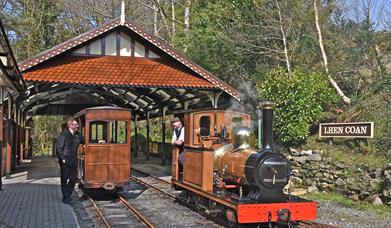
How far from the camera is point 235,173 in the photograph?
7.91m

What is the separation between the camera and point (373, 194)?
10445 millimetres

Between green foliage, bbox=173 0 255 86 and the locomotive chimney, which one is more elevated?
green foliage, bbox=173 0 255 86

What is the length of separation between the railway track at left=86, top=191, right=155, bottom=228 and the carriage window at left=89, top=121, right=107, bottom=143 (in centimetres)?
152

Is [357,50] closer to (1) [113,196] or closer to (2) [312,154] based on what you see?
(2) [312,154]

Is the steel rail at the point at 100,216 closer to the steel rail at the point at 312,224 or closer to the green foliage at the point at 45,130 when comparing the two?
the steel rail at the point at 312,224

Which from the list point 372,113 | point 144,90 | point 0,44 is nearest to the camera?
point 0,44

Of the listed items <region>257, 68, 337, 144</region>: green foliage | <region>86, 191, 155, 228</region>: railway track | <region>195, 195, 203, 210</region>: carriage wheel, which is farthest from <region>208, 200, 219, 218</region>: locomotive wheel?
<region>257, 68, 337, 144</region>: green foliage

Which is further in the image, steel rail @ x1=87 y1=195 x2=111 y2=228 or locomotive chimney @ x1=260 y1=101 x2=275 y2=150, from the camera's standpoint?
steel rail @ x1=87 y1=195 x2=111 y2=228

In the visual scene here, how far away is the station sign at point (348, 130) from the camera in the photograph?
11016 mm

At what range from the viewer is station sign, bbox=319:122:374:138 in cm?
1102

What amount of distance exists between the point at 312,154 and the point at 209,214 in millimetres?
5342

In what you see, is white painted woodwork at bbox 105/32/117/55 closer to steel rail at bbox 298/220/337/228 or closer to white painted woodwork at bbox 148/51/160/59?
white painted woodwork at bbox 148/51/160/59

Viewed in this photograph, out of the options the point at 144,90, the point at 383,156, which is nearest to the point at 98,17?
the point at 144,90

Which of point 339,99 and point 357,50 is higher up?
point 357,50
